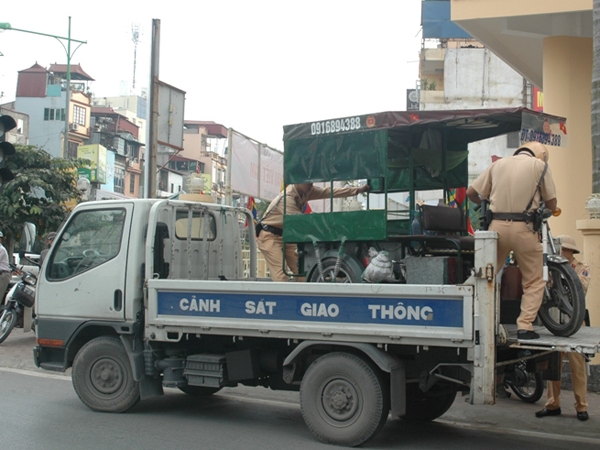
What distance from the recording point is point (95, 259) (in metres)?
7.61

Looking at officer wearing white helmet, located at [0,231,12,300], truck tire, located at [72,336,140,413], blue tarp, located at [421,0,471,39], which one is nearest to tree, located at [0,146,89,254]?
officer wearing white helmet, located at [0,231,12,300]

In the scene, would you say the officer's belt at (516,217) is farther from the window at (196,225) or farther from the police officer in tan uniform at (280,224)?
the window at (196,225)

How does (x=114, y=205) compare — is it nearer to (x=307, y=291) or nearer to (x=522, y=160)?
(x=307, y=291)

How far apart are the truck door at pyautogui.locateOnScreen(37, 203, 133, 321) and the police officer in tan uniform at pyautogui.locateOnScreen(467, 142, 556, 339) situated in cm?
353

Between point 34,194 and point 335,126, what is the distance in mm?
8257

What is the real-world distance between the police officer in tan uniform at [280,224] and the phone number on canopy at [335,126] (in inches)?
36.1

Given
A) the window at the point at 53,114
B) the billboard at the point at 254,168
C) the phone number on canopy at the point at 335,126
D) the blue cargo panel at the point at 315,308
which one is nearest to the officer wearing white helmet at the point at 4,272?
the billboard at the point at 254,168

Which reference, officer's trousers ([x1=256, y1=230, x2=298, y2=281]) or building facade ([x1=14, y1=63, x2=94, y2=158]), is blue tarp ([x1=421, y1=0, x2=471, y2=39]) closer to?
building facade ([x1=14, y1=63, x2=94, y2=158])

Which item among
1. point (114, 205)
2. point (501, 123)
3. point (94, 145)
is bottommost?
point (114, 205)

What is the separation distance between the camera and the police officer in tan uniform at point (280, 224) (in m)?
8.98

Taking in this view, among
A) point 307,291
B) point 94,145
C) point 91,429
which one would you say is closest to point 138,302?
point 91,429

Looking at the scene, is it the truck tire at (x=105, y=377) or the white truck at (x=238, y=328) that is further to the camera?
the truck tire at (x=105, y=377)

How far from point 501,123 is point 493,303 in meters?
2.91

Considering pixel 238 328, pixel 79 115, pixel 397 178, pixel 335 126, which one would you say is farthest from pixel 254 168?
pixel 79 115
